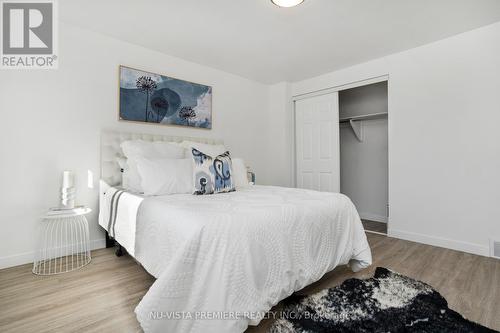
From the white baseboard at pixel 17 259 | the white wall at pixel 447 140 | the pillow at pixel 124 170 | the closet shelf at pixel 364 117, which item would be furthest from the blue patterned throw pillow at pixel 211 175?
the closet shelf at pixel 364 117

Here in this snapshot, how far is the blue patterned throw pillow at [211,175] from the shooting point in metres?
2.25

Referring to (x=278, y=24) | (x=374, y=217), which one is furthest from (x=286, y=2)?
(x=374, y=217)

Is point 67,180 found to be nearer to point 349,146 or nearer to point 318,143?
point 318,143

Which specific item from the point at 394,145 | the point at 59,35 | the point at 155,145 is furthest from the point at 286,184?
the point at 59,35

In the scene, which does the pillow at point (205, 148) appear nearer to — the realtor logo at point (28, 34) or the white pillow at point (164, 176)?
the white pillow at point (164, 176)

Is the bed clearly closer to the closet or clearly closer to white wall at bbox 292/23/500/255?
white wall at bbox 292/23/500/255

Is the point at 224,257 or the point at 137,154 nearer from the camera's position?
the point at 224,257

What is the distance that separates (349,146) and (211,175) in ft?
10.3

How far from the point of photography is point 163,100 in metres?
3.13

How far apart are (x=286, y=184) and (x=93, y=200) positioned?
115 inches

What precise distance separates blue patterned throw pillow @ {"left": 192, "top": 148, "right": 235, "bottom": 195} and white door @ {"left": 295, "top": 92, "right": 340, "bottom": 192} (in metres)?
2.14

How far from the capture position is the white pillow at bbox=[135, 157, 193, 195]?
216 cm

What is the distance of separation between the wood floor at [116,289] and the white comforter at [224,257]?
0.93 feet

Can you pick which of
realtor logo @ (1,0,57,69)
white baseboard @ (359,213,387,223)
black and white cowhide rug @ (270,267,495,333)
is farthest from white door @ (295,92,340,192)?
realtor logo @ (1,0,57,69)
